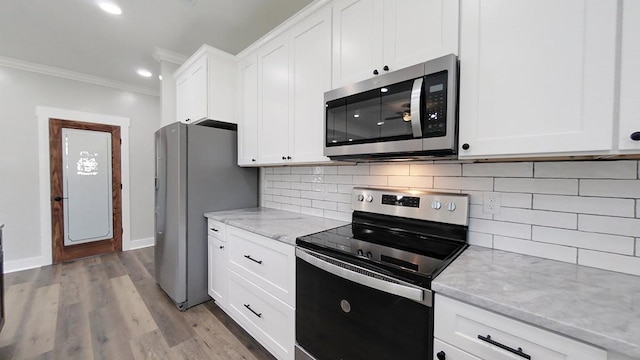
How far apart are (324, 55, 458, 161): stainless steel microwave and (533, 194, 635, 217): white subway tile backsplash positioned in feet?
1.54

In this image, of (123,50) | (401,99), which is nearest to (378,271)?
(401,99)

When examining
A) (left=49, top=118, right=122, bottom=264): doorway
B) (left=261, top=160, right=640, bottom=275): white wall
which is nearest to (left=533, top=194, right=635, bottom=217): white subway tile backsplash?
(left=261, top=160, right=640, bottom=275): white wall

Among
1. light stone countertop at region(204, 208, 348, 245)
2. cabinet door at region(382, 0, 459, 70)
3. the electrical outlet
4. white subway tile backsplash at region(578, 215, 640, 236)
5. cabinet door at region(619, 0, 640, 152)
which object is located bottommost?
light stone countertop at region(204, 208, 348, 245)

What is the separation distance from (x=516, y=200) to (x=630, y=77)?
62cm

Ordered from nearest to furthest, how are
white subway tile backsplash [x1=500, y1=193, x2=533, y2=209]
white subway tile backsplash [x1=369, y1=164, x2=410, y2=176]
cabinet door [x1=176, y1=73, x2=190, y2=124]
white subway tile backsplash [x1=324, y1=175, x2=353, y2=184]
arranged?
white subway tile backsplash [x1=500, y1=193, x2=533, y2=209], white subway tile backsplash [x1=369, y1=164, x2=410, y2=176], white subway tile backsplash [x1=324, y1=175, x2=353, y2=184], cabinet door [x1=176, y1=73, x2=190, y2=124]

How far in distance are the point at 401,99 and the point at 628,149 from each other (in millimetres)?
793

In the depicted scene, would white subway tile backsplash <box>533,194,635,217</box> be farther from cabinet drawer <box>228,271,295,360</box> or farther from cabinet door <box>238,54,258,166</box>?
cabinet door <box>238,54,258,166</box>

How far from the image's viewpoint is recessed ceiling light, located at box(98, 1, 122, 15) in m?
2.11

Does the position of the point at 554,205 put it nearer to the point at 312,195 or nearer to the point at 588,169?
the point at 588,169

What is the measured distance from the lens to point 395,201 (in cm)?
160

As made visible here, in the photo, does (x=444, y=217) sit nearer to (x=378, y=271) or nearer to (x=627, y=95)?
(x=378, y=271)

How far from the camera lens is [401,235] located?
5.03 feet

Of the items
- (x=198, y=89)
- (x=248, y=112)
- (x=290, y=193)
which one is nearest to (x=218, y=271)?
(x=290, y=193)

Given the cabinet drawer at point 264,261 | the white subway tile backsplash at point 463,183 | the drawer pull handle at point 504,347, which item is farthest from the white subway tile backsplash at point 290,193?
the drawer pull handle at point 504,347
